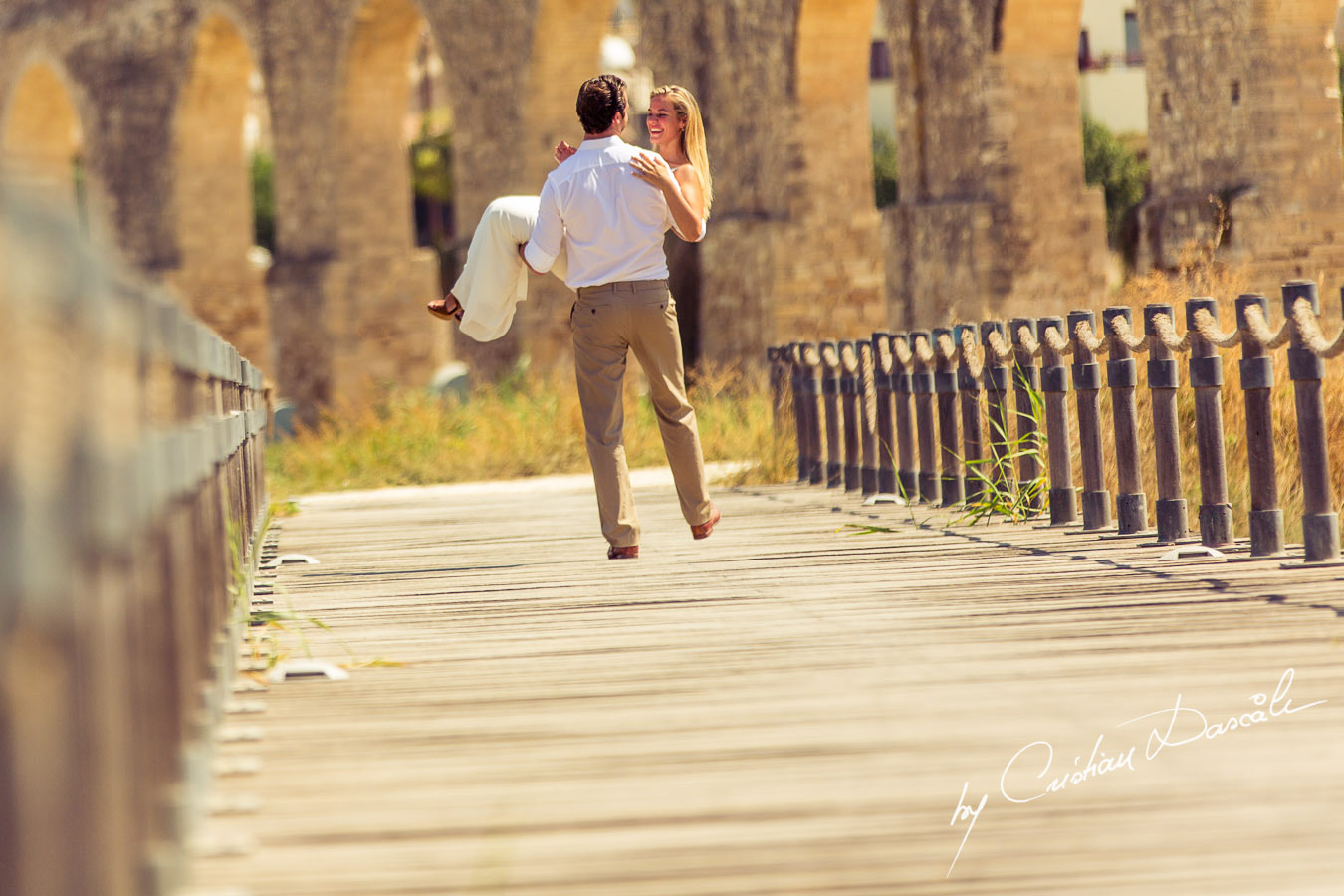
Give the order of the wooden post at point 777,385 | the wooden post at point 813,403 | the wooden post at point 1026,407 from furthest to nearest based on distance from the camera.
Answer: the wooden post at point 777,385, the wooden post at point 813,403, the wooden post at point 1026,407

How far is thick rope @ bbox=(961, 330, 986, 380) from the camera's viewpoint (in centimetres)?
762

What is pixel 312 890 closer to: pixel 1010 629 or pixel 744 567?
pixel 1010 629

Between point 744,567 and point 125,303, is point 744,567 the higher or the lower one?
the lower one

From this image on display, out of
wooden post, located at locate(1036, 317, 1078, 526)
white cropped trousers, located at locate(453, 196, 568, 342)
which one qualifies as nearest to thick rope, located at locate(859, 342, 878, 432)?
wooden post, located at locate(1036, 317, 1078, 526)

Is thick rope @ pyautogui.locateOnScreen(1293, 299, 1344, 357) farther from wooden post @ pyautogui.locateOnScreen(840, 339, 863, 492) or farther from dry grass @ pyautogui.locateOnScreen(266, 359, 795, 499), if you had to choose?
dry grass @ pyautogui.locateOnScreen(266, 359, 795, 499)

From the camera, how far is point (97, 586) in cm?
192

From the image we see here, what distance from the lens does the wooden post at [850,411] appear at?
9.31 m

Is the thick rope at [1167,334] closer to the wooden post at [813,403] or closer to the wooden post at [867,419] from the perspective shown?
the wooden post at [867,419]

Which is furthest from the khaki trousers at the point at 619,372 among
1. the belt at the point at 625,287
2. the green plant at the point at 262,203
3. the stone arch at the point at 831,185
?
the green plant at the point at 262,203

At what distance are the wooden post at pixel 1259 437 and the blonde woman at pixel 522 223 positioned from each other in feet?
5.82

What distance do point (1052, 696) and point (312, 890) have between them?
1620mm

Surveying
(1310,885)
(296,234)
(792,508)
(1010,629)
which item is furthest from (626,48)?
(1310,885)

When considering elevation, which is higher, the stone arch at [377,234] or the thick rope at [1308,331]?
the stone arch at [377,234]
